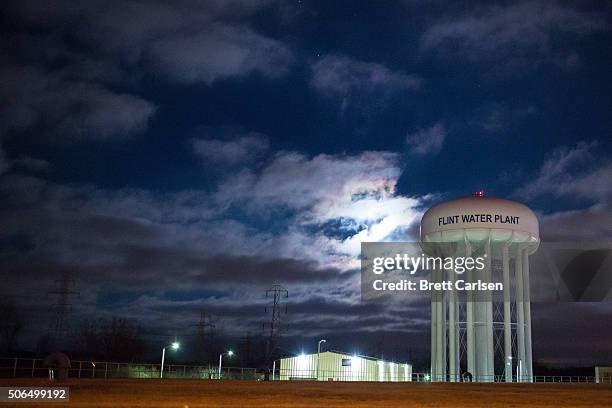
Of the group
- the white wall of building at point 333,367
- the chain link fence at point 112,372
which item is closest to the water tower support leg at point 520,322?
the white wall of building at point 333,367

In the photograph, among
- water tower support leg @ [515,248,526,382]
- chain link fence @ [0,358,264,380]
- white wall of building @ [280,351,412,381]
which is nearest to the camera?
chain link fence @ [0,358,264,380]

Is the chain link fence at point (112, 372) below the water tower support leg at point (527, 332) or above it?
below

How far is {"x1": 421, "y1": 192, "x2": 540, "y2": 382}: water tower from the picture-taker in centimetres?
5375

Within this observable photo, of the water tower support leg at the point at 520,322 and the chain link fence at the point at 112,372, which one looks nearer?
the chain link fence at the point at 112,372

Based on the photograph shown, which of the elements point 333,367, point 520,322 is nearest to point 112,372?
point 333,367

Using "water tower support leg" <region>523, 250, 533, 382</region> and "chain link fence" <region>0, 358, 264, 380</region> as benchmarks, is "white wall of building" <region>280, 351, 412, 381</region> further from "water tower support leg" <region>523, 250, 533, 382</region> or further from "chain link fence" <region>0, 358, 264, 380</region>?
"water tower support leg" <region>523, 250, 533, 382</region>

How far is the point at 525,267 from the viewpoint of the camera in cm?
5691

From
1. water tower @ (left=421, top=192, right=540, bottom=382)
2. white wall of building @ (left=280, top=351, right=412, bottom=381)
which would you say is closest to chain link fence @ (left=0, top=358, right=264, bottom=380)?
white wall of building @ (left=280, top=351, right=412, bottom=381)

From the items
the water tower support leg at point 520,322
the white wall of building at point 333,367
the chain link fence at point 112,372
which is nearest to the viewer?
the chain link fence at point 112,372

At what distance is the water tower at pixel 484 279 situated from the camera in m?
53.8

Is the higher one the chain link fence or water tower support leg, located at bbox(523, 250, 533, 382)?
water tower support leg, located at bbox(523, 250, 533, 382)

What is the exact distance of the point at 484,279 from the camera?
53906mm

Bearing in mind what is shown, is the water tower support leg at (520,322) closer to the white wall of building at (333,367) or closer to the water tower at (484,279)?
the water tower at (484,279)

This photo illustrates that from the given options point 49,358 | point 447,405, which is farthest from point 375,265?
point 447,405
